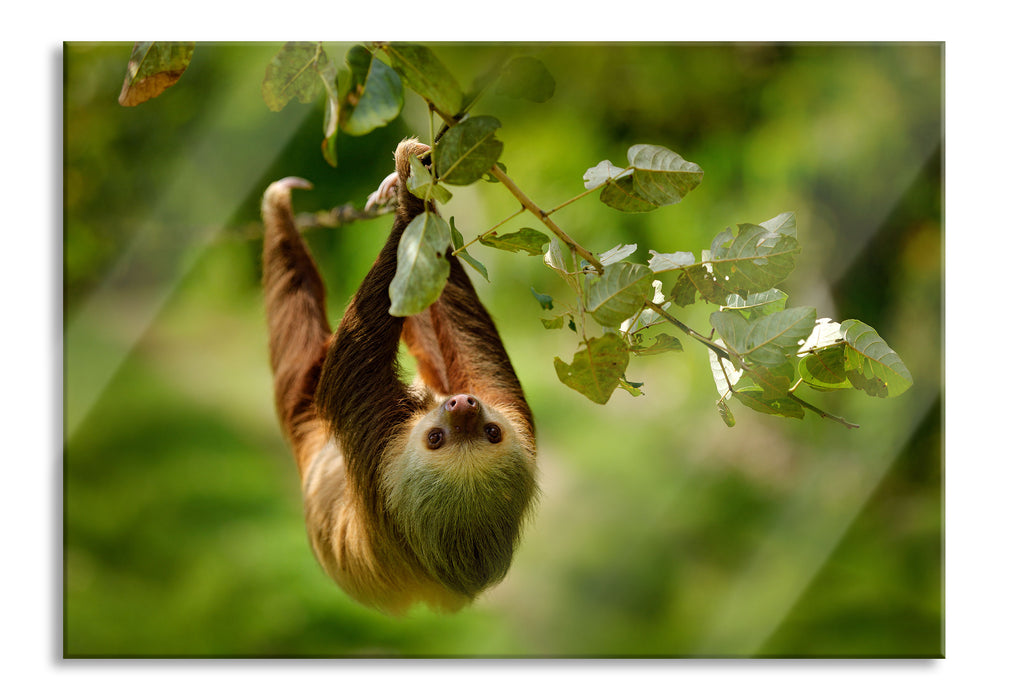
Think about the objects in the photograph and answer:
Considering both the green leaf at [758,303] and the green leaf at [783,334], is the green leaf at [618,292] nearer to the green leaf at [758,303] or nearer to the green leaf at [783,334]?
the green leaf at [783,334]

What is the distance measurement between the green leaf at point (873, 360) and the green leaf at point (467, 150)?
0.74m

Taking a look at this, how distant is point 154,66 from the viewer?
137 centimetres

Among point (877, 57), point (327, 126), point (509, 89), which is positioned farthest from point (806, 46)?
point (327, 126)

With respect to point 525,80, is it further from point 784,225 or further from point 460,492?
point 460,492

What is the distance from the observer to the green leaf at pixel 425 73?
120 cm

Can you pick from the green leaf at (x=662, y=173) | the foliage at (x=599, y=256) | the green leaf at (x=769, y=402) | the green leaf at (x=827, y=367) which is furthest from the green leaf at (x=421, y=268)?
the green leaf at (x=827, y=367)

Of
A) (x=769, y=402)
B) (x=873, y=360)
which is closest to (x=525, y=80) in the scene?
(x=769, y=402)

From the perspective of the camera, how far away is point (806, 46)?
8.63 feet

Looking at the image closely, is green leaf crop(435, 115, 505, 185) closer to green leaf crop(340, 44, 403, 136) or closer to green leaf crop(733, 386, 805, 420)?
green leaf crop(340, 44, 403, 136)

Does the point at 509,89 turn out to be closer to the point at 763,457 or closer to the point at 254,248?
the point at 763,457

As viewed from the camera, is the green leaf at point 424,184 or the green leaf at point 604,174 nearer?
the green leaf at point 424,184

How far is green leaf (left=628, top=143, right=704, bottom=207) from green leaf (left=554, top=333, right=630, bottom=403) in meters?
0.26

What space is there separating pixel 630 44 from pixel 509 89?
1381 mm

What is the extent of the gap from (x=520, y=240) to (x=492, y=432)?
67cm
